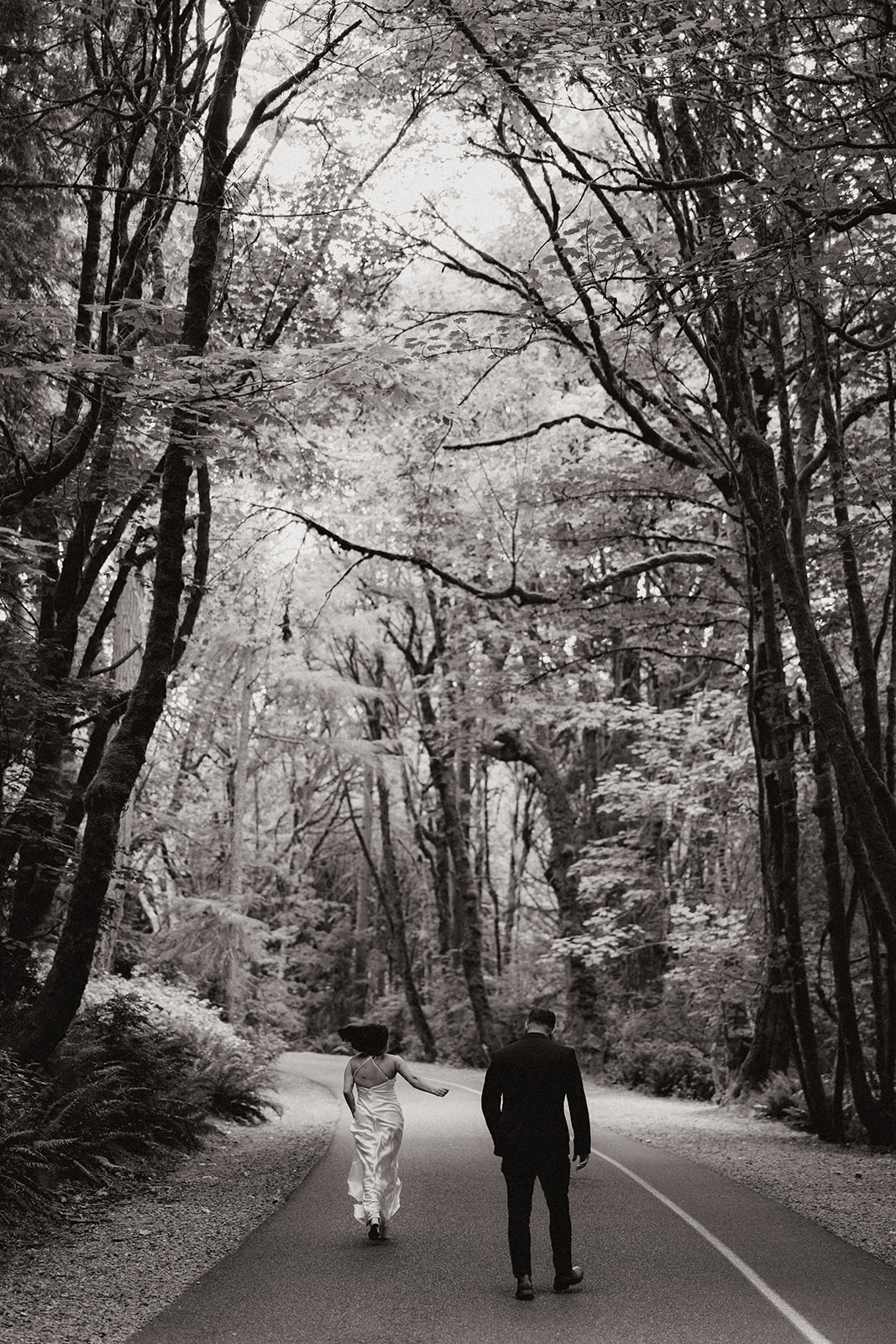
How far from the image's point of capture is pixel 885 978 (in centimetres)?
1423

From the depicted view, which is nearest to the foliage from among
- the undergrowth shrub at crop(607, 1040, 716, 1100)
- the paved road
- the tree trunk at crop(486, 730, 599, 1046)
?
the undergrowth shrub at crop(607, 1040, 716, 1100)

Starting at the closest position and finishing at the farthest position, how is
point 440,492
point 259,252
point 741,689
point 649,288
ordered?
1. point 649,288
2. point 259,252
3. point 741,689
4. point 440,492

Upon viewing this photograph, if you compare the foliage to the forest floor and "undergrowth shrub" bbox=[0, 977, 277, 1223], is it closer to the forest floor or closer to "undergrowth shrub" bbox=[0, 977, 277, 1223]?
the forest floor

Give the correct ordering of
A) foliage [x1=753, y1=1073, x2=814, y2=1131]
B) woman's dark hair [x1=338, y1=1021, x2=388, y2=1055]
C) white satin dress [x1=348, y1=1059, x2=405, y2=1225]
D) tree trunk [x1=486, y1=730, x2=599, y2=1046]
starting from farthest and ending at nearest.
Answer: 1. tree trunk [x1=486, y1=730, x2=599, y2=1046]
2. foliage [x1=753, y1=1073, x2=814, y2=1131]
3. woman's dark hair [x1=338, y1=1021, x2=388, y2=1055]
4. white satin dress [x1=348, y1=1059, x2=405, y2=1225]

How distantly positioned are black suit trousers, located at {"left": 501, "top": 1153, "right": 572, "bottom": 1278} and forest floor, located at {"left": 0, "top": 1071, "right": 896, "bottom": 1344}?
1.98 meters

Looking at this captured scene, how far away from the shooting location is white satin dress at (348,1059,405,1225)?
8109 millimetres

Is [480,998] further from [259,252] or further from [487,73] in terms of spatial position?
[487,73]

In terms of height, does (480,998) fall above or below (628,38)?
below

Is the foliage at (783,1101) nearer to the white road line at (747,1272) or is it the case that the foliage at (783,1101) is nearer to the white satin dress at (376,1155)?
the white road line at (747,1272)

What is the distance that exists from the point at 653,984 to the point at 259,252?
21.0 m

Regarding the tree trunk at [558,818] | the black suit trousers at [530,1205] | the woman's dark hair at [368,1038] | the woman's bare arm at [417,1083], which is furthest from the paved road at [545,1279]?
the tree trunk at [558,818]

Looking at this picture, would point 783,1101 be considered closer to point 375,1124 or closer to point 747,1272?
point 375,1124

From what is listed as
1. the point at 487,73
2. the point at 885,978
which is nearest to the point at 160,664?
the point at 487,73

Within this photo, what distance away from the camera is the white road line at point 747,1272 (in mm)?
5781
